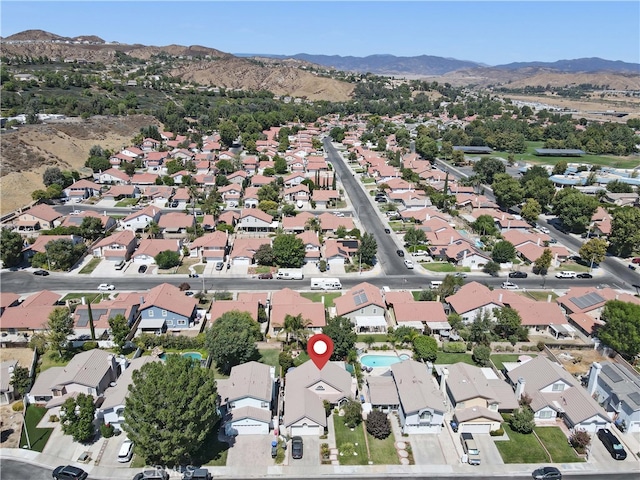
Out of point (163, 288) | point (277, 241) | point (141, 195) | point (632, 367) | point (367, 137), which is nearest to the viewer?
point (632, 367)

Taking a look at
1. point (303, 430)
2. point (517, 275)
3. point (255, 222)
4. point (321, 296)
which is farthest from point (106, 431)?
point (517, 275)

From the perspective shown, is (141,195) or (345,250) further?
(141,195)

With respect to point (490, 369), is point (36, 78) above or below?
above

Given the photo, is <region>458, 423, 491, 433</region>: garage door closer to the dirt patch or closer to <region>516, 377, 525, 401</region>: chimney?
<region>516, 377, 525, 401</region>: chimney

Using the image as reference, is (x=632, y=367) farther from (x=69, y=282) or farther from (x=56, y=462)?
(x=69, y=282)

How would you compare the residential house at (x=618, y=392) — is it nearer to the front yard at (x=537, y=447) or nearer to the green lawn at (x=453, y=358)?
the front yard at (x=537, y=447)

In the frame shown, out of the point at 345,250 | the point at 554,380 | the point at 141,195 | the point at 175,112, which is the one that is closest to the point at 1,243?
the point at 141,195
